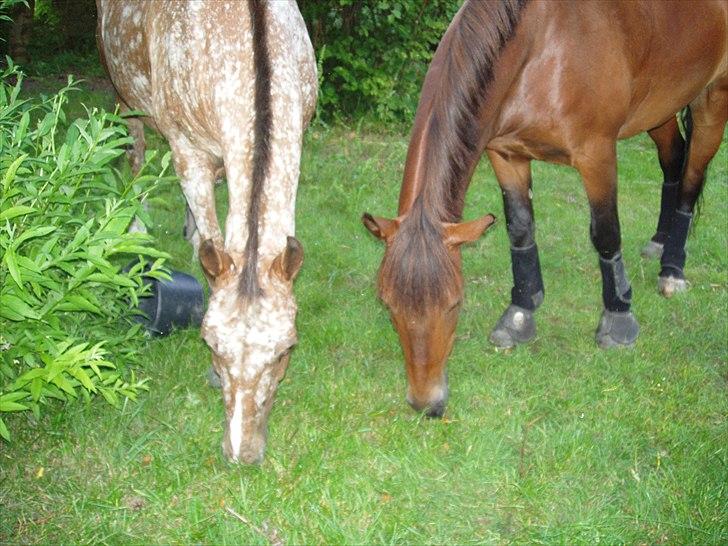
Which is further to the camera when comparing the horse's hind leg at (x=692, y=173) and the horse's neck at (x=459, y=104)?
the horse's hind leg at (x=692, y=173)

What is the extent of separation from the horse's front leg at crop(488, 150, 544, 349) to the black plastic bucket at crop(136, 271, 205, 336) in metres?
1.77

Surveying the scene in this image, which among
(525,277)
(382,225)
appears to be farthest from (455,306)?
(525,277)

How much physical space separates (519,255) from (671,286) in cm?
130

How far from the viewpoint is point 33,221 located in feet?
9.68

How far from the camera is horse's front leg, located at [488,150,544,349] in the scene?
414 centimetres

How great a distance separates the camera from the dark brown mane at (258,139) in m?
2.78

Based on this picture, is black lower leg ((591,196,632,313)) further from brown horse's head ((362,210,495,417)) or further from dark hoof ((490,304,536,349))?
brown horse's head ((362,210,495,417))

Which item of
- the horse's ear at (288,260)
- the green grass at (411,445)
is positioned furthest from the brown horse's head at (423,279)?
the green grass at (411,445)

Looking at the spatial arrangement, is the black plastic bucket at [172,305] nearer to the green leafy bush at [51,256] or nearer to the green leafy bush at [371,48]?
the green leafy bush at [51,256]

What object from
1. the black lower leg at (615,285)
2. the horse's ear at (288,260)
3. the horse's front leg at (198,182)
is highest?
the horse's ear at (288,260)

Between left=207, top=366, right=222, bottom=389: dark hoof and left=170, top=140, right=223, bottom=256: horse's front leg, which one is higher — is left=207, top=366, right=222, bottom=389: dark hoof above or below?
below

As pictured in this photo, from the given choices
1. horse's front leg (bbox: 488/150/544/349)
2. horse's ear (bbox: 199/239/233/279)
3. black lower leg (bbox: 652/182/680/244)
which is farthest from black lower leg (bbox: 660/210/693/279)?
horse's ear (bbox: 199/239/233/279)

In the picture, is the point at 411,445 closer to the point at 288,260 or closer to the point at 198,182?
the point at 288,260

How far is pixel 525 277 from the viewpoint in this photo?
4379 millimetres
